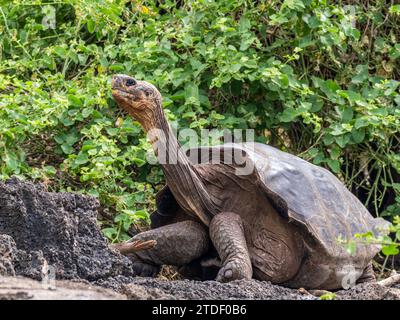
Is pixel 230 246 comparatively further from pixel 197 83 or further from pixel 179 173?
pixel 197 83

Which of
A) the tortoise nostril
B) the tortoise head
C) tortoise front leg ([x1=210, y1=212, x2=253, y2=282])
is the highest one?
the tortoise nostril

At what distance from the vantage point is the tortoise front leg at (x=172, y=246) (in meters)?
4.85

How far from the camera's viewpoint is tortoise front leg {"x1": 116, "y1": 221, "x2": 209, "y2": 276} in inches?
191

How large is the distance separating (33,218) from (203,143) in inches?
79.3

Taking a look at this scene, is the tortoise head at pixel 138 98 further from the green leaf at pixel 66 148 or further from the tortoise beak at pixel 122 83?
the green leaf at pixel 66 148

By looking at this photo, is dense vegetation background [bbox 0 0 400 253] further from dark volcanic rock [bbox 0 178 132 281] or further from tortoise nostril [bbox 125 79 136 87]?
dark volcanic rock [bbox 0 178 132 281]

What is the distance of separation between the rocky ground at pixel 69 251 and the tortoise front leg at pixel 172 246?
2.12ft

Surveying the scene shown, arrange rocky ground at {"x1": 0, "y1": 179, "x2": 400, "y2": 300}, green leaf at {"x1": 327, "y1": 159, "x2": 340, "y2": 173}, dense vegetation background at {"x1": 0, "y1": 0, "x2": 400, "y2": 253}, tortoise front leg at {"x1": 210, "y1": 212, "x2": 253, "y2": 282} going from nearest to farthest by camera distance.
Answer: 1. rocky ground at {"x1": 0, "y1": 179, "x2": 400, "y2": 300}
2. tortoise front leg at {"x1": 210, "y1": 212, "x2": 253, "y2": 282}
3. dense vegetation background at {"x1": 0, "y1": 0, "x2": 400, "y2": 253}
4. green leaf at {"x1": 327, "y1": 159, "x2": 340, "y2": 173}

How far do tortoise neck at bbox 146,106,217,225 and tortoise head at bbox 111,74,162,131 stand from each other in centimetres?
2

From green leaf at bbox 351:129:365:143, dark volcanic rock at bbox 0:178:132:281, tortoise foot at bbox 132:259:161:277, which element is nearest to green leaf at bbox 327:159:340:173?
green leaf at bbox 351:129:365:143

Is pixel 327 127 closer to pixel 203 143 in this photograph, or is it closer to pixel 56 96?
pixel 203 143

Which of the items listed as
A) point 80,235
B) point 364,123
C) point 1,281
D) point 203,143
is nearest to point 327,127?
point 364,123

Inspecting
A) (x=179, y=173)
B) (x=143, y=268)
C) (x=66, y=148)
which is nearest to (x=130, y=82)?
(x=179, y=173)

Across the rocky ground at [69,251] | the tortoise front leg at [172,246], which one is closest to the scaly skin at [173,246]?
the tortoise front leg at [172,246]
